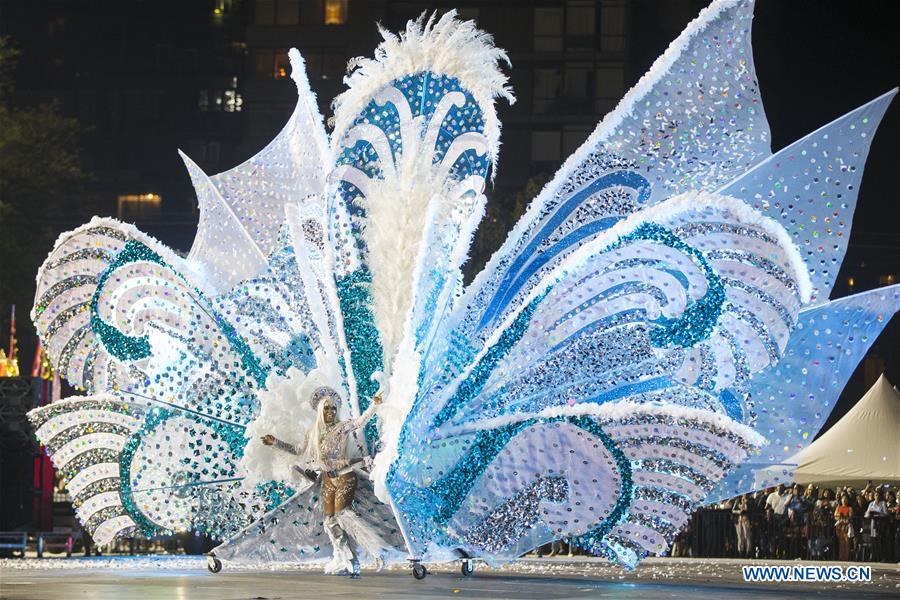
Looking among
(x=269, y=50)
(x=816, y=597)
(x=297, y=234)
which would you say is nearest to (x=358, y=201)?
(x=297, y=234)

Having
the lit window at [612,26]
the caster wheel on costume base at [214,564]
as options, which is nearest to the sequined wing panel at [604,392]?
the caster wheel on costume base at [214,564]

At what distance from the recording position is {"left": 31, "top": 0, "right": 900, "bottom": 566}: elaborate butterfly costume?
1453 centimetres

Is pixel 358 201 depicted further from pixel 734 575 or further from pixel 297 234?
pixel 734 575

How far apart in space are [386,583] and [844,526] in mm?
11310

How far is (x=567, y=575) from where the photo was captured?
16984 millimetres

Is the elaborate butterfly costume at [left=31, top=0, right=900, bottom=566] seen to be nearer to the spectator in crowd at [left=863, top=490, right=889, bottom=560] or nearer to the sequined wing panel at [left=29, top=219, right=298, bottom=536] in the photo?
the sequined wing panel at [left=29, top=219, right=298, bottom=536]

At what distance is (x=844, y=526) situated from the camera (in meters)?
23.7

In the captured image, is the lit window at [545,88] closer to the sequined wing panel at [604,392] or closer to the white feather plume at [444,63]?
the white feather plume at [444,63]

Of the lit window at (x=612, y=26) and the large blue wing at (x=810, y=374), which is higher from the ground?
the lit window at (x=612, y=26)

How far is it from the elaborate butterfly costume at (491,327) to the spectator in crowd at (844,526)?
862 centimetres

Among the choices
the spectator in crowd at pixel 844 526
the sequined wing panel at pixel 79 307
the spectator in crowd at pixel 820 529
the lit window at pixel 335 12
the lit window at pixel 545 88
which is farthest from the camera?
the lit window at pixel 335 12

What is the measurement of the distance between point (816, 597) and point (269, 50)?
4267cm

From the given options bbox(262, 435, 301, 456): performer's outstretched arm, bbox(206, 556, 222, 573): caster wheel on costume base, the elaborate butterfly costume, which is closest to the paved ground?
bbox(206, 556, 222, 573): caster wheel on costume base

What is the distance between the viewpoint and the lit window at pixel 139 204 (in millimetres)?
59156
